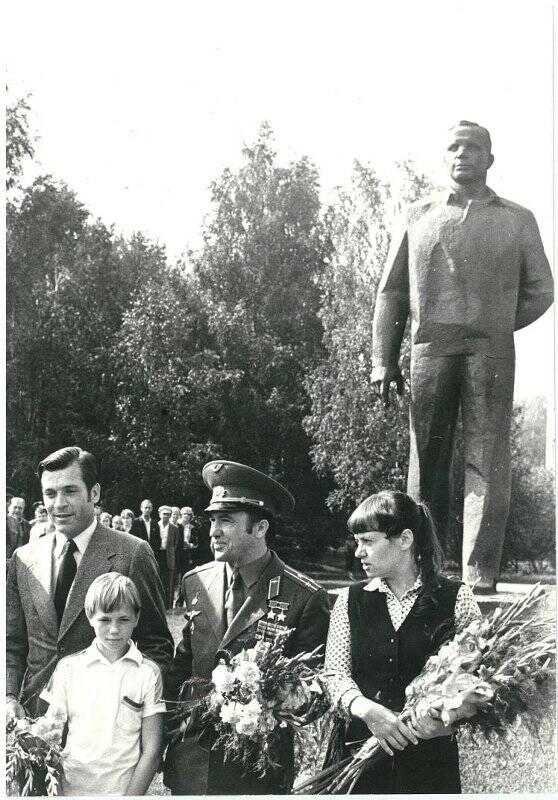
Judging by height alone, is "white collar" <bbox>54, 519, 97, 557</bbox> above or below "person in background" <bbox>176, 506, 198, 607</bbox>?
above

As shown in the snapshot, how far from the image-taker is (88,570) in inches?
166

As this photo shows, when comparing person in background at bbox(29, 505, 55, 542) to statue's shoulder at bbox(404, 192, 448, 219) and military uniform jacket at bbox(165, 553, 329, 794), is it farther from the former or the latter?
statue's shoulder at bbox(404, 192, 448, 219)

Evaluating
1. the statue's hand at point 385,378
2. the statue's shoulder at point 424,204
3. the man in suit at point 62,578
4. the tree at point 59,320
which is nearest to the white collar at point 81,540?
the man in suit at point 62,578

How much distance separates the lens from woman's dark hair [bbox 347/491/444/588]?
3715 millimetres

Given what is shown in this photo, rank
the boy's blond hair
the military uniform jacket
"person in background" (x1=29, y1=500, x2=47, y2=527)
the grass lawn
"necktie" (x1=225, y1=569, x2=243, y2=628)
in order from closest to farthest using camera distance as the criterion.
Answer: the boy's blond hair, the military uniform jacket, "necktie" (x1=225, y1=569, x2=243, y2=628), the grass lawn, "person in background" (x1=29, y1=500, x2=47, y2=527)

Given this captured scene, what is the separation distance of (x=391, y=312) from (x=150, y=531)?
171cm

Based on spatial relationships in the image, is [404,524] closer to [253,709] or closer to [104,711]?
[253,709]

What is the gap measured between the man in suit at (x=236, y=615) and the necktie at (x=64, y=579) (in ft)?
1.65

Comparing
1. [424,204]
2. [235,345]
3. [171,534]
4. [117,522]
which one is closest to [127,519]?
[117,522]

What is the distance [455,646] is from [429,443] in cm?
157

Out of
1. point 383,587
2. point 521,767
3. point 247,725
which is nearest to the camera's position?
point 247,725

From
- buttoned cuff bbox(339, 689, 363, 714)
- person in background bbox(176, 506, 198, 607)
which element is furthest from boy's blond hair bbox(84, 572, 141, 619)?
person in background bbox(176, 506, 198, 607)

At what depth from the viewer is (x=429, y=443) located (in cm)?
490

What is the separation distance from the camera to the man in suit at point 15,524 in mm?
5594
